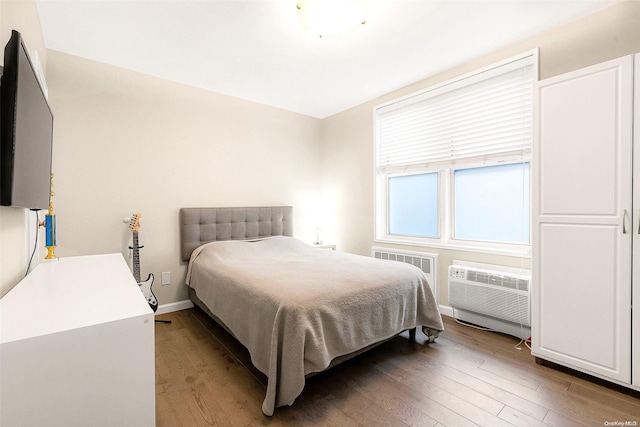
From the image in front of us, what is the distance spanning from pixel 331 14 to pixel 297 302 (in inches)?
69.1

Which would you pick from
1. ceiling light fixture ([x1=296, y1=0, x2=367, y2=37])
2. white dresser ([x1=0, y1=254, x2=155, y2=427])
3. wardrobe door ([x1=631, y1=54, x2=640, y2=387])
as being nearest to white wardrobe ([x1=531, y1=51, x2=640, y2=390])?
wardrobe door ([x1=631, y1=54, x2=640, y2=387])

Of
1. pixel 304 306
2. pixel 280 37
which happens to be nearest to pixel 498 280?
pixel 304 306

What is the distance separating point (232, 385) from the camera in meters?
1.88

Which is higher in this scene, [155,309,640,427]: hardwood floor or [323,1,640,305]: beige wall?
[323,1,640,305]: beige wall

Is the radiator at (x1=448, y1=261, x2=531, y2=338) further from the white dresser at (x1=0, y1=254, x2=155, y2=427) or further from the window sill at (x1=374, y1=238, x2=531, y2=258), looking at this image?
the white dresser at (x1=0, y1=254, x2=155, y2=427)

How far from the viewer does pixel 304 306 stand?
1692mm

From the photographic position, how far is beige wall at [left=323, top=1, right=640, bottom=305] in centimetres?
204

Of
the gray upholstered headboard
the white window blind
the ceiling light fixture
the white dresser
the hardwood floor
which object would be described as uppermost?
the ceiling light fixture

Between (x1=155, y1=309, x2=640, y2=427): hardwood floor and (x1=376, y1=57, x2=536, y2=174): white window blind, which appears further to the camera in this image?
(x1=376, y1=57, x2=536, y2=174): white window blind

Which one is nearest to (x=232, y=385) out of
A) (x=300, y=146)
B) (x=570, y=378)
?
(x=570, y=378)

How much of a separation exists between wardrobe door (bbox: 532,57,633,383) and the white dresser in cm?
237

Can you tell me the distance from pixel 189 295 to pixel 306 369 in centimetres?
208

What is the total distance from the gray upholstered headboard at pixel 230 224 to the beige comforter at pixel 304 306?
1.45 feet

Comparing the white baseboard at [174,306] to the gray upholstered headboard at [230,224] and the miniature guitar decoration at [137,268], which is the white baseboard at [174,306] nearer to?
the miniature guitar decoration at [137,268]
